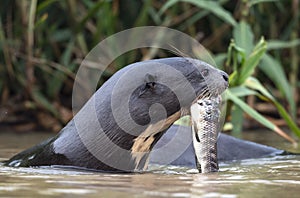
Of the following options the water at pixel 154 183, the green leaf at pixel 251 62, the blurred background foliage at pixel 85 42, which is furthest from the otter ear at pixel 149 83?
the blurred background foliage at pixel 85 42

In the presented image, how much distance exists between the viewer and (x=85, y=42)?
17.1ft

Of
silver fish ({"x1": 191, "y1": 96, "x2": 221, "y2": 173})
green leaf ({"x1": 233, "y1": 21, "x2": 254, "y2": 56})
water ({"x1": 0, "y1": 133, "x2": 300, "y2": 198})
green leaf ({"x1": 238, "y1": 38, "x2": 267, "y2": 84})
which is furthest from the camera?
green leaf ({"x1": 233, "y1": 21, "x2": 254, "y2": 56})

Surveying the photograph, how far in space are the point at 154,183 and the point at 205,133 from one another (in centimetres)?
47

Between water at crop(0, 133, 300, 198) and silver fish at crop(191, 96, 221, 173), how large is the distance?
0.06m

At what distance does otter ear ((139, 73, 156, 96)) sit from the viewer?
276 cm

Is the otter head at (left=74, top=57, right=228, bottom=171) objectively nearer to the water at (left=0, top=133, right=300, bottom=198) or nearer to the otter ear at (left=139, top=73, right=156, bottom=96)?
the otter ear at (left=139, top=73, right=156, bottom=96)

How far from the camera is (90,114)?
2842 mm

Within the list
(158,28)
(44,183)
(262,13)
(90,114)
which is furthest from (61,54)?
(44,183)

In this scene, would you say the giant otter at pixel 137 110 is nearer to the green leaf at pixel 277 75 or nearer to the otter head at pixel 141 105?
the otter head at pixel 141 105

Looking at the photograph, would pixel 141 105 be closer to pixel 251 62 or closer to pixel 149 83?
pixel 149 83

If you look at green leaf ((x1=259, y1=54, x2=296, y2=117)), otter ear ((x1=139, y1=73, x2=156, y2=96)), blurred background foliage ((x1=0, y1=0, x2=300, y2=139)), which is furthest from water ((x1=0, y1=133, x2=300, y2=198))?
blurred background foliage ((x1=0, y1=0, x2=300, y2=139))

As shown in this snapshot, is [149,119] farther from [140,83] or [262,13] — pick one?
[262,13]

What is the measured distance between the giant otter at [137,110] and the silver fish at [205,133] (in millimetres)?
42

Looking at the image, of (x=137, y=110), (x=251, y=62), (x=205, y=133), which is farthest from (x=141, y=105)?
(x=251, y=62)
